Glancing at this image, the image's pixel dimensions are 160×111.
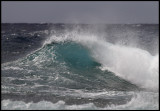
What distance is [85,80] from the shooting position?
1853 cm

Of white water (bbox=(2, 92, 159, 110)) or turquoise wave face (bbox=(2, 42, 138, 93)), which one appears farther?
turquoise wave face (bbox=(2, 42, 138, 93))

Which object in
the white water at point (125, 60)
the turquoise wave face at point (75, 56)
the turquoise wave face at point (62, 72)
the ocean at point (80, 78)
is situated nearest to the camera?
the ocean at point (80, 78)

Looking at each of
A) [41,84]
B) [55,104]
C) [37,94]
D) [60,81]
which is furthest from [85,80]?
[55,104]

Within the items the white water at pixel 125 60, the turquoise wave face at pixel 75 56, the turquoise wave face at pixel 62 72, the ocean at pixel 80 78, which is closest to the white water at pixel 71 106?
the ocean at pixel 80 78

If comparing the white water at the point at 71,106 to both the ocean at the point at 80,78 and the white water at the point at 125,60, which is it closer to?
the ocean at the point at 80,78

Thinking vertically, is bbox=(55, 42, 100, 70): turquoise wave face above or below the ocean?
below

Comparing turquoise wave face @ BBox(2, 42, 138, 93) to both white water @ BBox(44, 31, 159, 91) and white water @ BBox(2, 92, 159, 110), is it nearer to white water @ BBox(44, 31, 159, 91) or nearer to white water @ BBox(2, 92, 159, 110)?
white water @ BBox(44, 31, 159, 91)

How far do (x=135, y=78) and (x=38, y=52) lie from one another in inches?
280

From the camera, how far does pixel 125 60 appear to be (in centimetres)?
2205

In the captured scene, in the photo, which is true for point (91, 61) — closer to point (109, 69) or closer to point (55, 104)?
point (109, 69)

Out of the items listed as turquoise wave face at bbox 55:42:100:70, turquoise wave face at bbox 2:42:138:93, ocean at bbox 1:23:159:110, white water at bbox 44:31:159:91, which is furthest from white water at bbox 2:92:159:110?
turquoise wave face at bbox 55:42:100:70

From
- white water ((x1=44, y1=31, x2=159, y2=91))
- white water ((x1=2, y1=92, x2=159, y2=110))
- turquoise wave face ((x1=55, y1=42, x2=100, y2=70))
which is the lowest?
turquoise wave face ((x1=55, y1=42, x2=100, y2=70))

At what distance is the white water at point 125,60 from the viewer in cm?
1894

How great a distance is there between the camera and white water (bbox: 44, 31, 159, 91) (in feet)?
62.1
